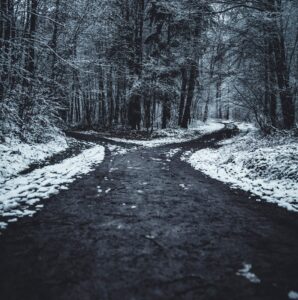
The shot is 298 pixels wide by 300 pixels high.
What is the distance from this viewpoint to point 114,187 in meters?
6.12

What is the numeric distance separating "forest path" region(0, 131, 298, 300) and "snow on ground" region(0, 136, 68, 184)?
2542 mm

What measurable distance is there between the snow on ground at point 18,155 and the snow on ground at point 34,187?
0.57 metres

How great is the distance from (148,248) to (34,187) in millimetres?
3599

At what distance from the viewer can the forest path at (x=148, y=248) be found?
2506 mm

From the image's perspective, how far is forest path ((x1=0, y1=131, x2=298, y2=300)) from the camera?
2506 millimetres

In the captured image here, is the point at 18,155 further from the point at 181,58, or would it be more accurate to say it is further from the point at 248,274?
the point at 181,58

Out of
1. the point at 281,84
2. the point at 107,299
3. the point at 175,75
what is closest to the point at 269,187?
the point at 107,299

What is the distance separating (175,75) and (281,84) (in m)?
10.7

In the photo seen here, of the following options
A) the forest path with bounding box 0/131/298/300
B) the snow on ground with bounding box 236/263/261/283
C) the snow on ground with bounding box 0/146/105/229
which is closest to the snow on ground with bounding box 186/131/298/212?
the forest path with bounding box 0/131/298/300

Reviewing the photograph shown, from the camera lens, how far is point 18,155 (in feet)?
28.1

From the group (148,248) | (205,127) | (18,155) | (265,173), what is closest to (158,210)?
(148,248)

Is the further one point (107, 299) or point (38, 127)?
point (38, 127)

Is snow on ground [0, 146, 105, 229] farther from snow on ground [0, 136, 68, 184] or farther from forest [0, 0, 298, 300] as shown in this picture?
snow on ground [0, 136, 68, 184]

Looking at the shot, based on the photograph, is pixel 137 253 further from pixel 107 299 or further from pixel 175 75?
pixel 175 75
